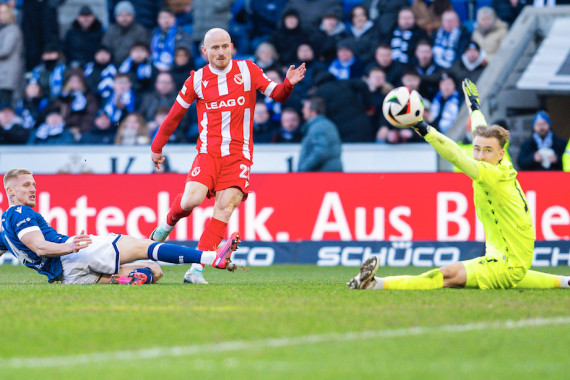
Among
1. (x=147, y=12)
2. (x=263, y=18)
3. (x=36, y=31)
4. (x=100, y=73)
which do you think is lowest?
(x=100, y=73)

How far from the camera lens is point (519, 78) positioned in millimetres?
17359

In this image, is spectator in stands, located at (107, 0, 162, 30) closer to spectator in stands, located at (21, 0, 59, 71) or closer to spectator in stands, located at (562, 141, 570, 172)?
spectator in stands, located at (21, 0, 59, 71)

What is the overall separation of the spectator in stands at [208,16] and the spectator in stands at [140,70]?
1244 mm

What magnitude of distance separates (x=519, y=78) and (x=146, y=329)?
40.9 ft

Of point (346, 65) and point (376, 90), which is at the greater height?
point (346, 65)

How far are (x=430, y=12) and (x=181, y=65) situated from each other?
440 centimetres

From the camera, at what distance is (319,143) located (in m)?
→ 15.2

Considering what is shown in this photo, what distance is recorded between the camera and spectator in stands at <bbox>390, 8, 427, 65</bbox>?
17328 mm

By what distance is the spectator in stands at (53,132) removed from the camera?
699 inches

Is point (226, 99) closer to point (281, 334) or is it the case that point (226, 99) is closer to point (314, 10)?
point (281, 334)

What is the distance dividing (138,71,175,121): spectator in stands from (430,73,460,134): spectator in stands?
4.43 meters

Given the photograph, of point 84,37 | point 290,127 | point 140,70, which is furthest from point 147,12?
point 290,127

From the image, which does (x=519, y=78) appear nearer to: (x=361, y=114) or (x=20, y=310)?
(x=361, y=114)

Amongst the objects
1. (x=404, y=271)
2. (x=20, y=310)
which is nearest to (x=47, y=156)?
(x=404, y=271)
